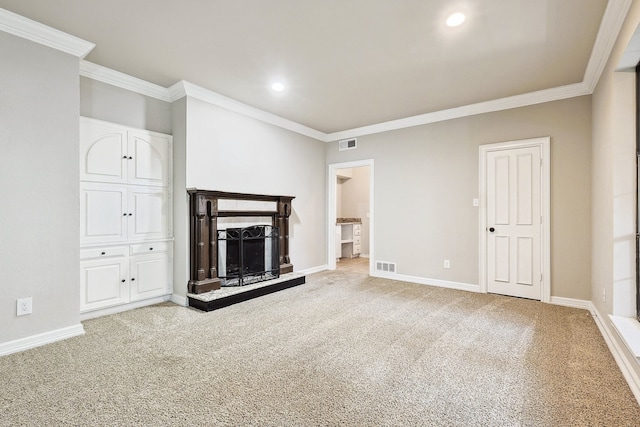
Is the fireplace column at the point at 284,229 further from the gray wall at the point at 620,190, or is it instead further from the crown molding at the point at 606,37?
the crown molding at the point at 606,37

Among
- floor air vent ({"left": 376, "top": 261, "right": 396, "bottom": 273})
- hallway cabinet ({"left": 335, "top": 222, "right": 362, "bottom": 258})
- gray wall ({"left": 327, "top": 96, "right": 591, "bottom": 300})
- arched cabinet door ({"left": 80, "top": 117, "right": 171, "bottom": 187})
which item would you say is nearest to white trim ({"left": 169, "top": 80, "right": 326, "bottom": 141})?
arched cabinet door ({"left": 80, "top": 117, "right": 171, "bottom": 187})

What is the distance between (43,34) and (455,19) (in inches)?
135

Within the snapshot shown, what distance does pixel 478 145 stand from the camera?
4.32 meters

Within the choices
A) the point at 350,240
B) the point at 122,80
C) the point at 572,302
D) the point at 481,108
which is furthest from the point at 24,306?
the point at 350,240

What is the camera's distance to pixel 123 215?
11.2 ft

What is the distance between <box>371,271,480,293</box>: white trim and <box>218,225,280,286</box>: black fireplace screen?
1.87 meters

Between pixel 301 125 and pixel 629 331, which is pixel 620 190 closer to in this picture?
pixel 629 331

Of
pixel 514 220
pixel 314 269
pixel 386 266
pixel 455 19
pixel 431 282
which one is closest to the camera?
pixel 455 19

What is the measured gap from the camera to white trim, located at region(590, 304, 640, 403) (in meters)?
1.89

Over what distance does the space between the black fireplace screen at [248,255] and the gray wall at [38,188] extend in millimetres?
1562

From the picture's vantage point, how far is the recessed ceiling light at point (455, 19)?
2.38 metres

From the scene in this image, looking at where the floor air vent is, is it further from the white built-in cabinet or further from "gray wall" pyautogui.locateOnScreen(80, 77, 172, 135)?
"gray wall" pyautogui.locateOnScreen(80, 77, 172, 135)

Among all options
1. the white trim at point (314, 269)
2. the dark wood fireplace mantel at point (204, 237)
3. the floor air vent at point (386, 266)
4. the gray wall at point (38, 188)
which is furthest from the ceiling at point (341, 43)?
the white trim at point (314, 269)

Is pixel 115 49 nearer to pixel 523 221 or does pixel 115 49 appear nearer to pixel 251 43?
pixel 251 43
